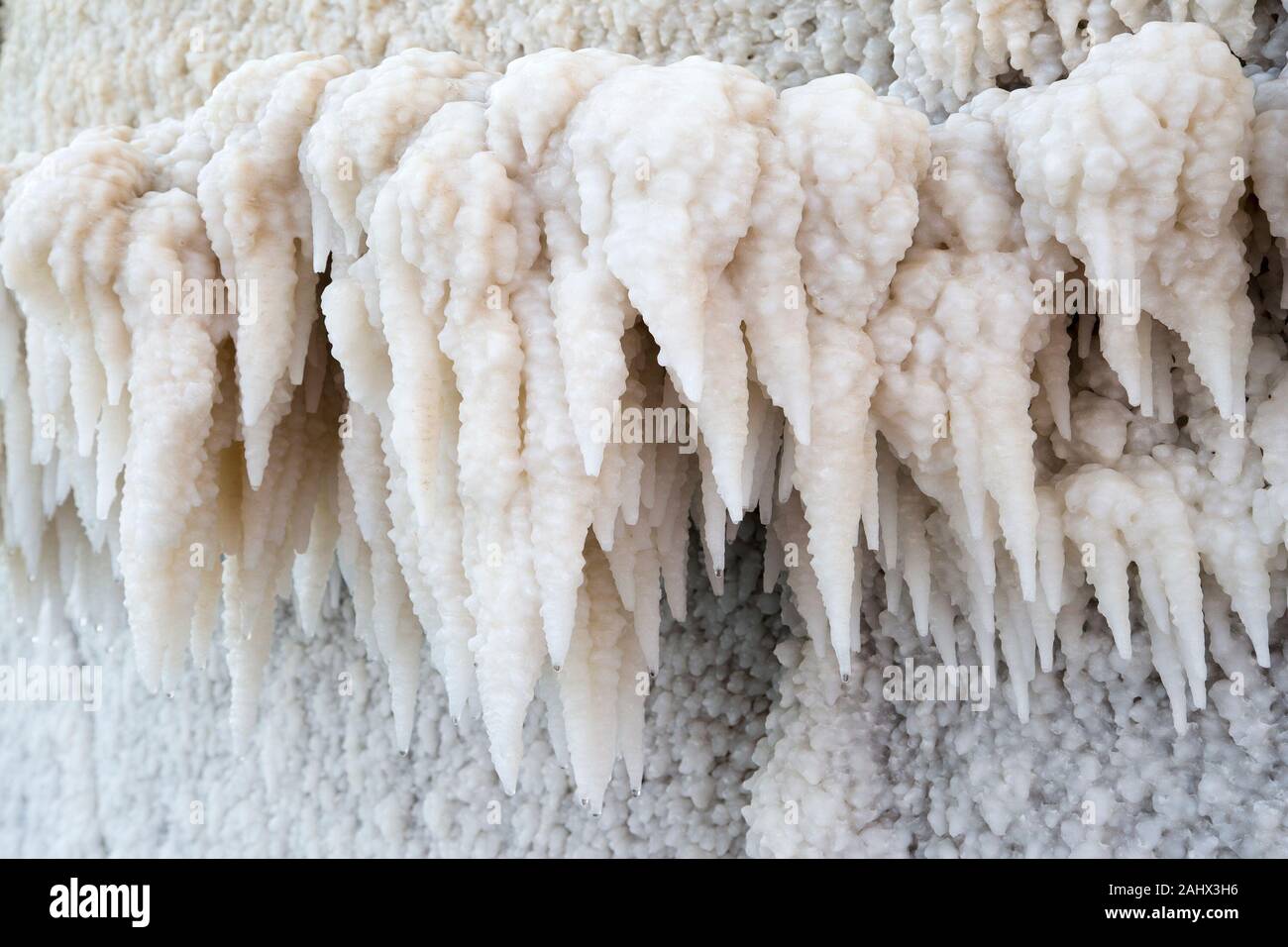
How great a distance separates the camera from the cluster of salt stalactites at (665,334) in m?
1.67

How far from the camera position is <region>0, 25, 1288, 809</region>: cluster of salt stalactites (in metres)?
1.67

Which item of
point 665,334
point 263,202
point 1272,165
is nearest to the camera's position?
A: point 665,334

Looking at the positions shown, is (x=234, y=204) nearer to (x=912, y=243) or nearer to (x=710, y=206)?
(x=710, y=206)

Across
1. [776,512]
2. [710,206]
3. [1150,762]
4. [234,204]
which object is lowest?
[1150,762]

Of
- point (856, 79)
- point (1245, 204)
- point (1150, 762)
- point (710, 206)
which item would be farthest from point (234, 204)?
point (1150, 762)

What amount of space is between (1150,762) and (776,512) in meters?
0.84

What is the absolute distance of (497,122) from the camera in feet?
5.74

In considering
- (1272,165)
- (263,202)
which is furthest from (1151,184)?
(263,202)

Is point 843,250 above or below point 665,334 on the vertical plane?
above

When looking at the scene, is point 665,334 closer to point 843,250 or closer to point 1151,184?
point 843,250

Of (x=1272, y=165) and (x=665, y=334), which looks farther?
(x=1272, y=165)

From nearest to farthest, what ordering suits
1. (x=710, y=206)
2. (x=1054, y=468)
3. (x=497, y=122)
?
(x=710, y=206) < (x=497, y=122) < (x=1054, y=468)

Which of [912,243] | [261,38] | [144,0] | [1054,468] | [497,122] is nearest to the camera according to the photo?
[497,122]

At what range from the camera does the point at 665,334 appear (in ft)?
5.24
